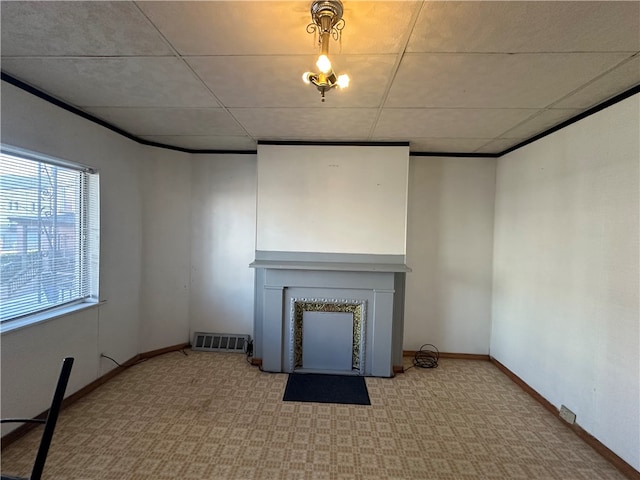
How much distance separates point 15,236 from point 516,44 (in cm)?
329

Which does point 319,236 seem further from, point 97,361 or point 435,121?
point 97,361

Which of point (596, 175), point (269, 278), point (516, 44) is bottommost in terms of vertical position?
point (269, 278)

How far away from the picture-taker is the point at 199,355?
11.7 feet

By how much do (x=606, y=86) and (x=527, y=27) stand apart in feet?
3.40

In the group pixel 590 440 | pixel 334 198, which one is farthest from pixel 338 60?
pixel 590 440

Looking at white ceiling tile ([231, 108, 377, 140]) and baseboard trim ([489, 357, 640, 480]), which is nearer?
baseboard trim ([489, 357, 640, 480])

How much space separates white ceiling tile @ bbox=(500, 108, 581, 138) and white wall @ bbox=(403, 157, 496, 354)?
0.78m

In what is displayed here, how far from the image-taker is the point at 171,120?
2643mm

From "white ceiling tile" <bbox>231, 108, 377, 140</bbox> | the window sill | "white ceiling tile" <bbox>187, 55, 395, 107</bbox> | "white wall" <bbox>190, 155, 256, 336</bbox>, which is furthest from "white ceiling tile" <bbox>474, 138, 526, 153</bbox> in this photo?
the window sill

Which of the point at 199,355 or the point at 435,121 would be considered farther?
the point at 199,355

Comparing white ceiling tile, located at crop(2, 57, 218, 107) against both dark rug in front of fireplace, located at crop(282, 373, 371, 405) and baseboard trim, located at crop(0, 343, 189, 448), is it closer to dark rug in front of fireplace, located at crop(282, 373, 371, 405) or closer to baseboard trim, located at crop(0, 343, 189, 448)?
baseboard trim, located at crop(0, 343, 189, 448)

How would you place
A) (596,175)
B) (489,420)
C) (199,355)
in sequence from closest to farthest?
(596,175), (489,420), (199,355)

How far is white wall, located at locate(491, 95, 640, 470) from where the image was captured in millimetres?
1931

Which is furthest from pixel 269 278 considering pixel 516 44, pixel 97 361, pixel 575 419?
pixel 575 419
